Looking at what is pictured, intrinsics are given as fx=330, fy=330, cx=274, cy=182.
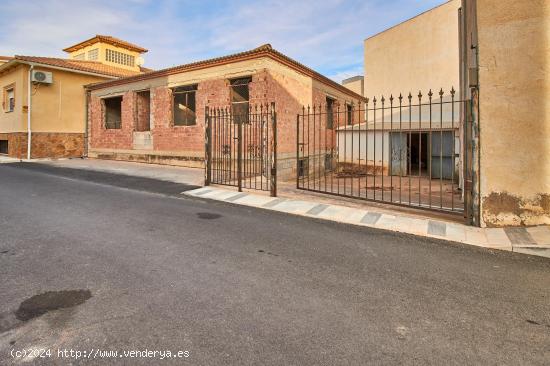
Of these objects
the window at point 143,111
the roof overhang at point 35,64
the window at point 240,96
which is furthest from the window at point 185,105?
the roof overhang at point 35,64

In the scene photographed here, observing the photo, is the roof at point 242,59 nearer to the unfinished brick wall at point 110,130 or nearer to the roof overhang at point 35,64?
the unfinished brick wall at point 110,130

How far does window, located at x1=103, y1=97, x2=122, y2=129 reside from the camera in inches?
721

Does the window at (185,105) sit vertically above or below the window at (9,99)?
below

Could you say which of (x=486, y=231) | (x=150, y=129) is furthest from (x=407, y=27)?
(x=486, y=231)

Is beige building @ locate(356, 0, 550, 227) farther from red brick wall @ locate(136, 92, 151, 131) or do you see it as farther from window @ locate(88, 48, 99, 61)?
window @ locate(88, 48, 99, 61)

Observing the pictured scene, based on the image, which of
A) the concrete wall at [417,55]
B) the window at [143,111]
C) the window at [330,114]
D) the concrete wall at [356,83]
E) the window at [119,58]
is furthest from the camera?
the concrete wall at [356,83]

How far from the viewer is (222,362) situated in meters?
2.04

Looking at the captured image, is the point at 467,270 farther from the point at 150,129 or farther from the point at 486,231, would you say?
the point at 150,129

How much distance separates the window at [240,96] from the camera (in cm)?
1230

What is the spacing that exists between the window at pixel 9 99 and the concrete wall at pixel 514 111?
2281cm

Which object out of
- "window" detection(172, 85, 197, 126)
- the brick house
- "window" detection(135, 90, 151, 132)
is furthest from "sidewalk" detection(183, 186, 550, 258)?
"window" detection(135, 90, 151, 132)

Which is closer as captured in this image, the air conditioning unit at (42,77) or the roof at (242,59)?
the roof at (242,59)

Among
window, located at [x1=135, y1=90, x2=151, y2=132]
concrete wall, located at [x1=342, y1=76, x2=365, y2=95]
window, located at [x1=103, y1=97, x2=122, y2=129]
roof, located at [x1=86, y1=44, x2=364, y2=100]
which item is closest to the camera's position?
roof, located at [x1=86, y1=44, x2=364, y2=100]

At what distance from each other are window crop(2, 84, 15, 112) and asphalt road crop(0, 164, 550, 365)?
18077 millimetres
